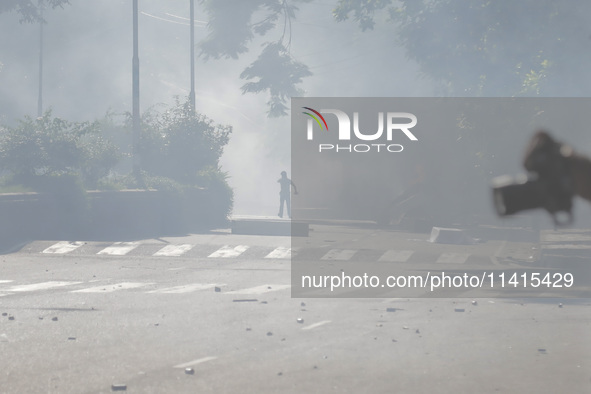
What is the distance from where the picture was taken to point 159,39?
16800cm

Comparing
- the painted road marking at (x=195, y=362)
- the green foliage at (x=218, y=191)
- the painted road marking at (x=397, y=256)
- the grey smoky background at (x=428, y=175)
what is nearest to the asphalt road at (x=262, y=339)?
the painted road marking at (x=195, y=362)

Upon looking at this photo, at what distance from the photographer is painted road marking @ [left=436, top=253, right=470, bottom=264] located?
21803 mm

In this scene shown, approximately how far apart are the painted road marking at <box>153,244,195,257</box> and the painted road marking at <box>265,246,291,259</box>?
2.14 meters

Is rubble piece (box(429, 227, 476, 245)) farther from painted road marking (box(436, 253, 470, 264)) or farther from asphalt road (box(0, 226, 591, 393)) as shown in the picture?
asphalt road (box(0, 226, 591, 393))

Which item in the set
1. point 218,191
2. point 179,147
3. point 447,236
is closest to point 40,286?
point 447,236

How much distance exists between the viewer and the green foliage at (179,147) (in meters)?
40.2

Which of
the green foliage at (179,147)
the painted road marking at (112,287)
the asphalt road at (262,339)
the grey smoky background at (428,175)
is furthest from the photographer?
the green foliage at (179,147)

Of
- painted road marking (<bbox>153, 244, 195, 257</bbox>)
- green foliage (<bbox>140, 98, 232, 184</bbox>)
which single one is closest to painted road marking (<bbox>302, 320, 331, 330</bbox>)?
painted road marking (<bbox>153, 244, 195, 257</bbox>)

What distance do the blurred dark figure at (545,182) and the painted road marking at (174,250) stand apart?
21.8 metres

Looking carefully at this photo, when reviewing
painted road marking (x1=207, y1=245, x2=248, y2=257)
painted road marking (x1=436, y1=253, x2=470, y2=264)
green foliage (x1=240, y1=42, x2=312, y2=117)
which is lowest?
painted road marking (x1=436, y1=253, x2=470, y2=264)

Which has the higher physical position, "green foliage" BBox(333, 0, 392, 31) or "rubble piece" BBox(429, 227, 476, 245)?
"green foliage" BBox(333, 0, 392, 31)

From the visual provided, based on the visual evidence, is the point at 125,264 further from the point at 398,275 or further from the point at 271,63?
the point at 271,63

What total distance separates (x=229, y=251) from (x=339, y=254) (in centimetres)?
264

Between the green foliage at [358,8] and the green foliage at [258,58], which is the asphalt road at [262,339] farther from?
the green foliage at [258,58]
